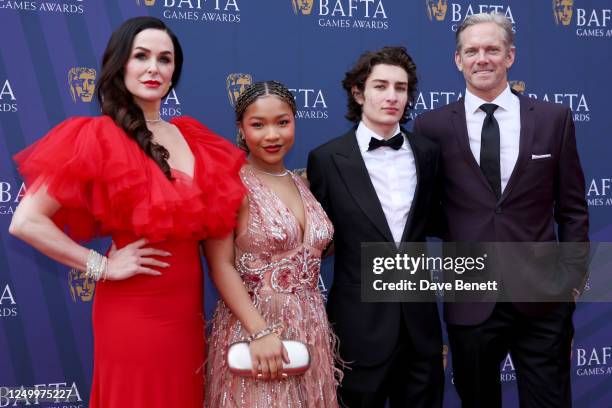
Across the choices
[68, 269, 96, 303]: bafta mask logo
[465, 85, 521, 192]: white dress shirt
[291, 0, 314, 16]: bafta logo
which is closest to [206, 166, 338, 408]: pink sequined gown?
[465, 85, 521, 192]: white dress shirt

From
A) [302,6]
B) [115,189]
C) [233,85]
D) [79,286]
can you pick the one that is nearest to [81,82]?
[233,85]

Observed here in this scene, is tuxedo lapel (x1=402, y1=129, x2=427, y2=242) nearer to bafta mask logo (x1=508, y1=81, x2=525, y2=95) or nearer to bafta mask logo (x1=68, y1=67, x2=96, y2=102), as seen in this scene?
bafta mask logo (x1=508, y1=81, x2=525, y2=95)

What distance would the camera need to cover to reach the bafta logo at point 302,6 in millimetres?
3354

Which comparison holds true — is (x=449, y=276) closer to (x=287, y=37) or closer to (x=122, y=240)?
(x=122, y=240)

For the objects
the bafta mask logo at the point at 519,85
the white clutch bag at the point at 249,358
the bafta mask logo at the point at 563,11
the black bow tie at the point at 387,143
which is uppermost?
the bafta mask logo at the point at 563,11

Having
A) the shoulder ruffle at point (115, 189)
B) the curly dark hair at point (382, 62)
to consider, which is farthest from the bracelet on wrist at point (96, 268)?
the curly dark hair at point (382, 62)

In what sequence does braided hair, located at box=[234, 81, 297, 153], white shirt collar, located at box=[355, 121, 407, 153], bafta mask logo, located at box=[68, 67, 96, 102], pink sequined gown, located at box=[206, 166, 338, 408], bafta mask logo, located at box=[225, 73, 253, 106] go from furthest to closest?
bafta mask logo, located at box=[225, 73, 253, 106]
bafta mask logo, located at box=[68, 67, 96, 102]
white shirt collar, located at box=[355, 121, 407, 153]
braided hair, located at box=[234, 81, 297, 153]
pink sequined gown, located at box=[206, 166, 338, 408]

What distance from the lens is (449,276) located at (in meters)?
2.48

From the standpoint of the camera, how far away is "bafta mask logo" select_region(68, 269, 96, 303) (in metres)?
3.20

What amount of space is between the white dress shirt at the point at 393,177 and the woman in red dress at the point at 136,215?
1.88 feet

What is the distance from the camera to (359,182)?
7.70 ft

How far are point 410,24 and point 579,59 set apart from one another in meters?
1.09

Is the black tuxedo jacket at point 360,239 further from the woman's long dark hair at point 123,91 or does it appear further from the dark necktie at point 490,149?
the woman's long dark hair at point 123,91

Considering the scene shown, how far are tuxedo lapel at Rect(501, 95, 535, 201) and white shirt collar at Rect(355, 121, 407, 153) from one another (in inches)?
16.7
